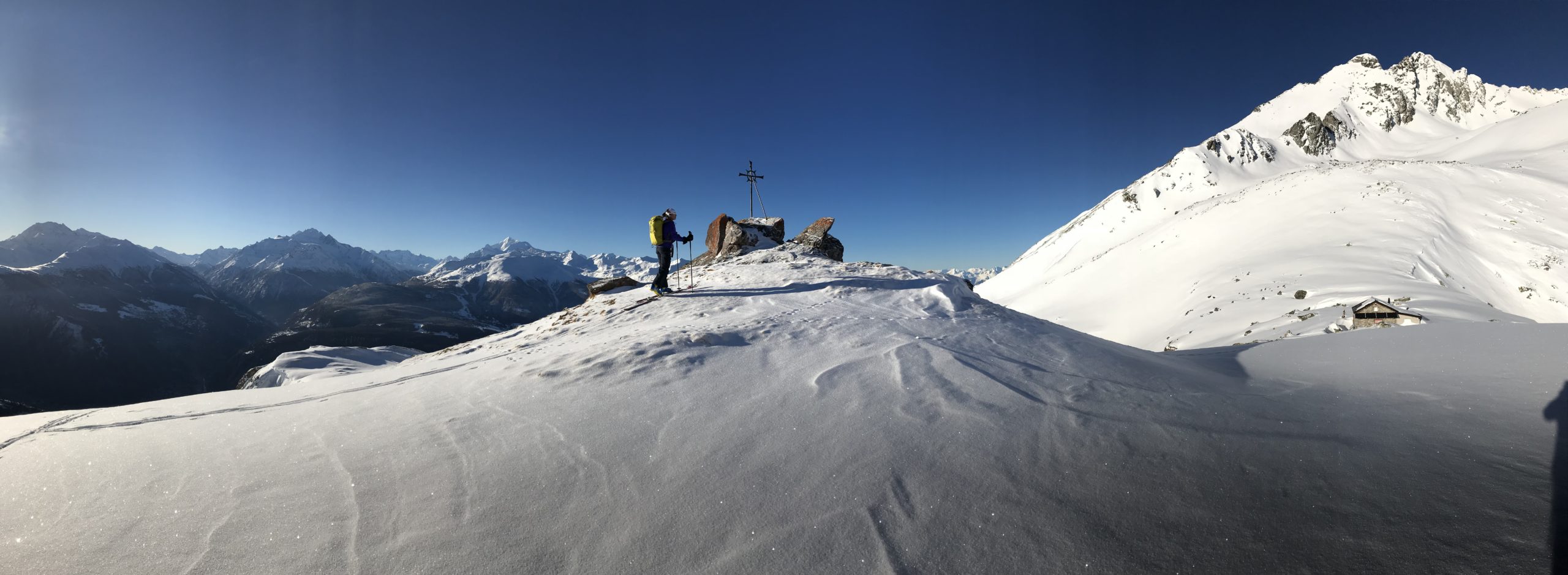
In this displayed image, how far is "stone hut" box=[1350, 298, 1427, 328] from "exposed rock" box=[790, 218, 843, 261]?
1916 cm

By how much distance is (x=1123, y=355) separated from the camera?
702 cm

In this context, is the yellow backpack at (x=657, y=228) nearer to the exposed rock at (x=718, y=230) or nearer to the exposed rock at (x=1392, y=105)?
the exposed rock at (x=718, y=230)

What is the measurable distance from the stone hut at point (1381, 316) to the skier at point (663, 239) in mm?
24365

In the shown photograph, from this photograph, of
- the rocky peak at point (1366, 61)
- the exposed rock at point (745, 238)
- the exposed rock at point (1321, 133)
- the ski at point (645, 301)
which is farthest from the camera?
the rocky peak at point (1366, 61)

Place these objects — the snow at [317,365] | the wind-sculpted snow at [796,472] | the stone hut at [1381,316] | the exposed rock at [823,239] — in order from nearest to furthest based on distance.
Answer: the wind-sculpted snow at [796,472]
the snow at [317,365]
the stone hut at [1381,316]
the exposed rock at [823,239]

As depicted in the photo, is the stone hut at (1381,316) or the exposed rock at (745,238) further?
the exposed rock at (745,238)

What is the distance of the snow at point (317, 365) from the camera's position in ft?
32.0

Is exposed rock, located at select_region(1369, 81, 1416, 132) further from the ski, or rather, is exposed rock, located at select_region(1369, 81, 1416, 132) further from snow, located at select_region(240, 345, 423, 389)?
snow, located at select_region(240, 345, 423, 389)

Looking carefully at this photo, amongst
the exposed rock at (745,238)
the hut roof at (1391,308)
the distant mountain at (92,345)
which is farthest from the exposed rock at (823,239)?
the distant mountain at (92,345)

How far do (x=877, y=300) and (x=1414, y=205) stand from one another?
58.8 metres

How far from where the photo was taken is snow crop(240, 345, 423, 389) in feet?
32.0

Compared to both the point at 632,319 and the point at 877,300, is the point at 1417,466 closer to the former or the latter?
the point at 877,300

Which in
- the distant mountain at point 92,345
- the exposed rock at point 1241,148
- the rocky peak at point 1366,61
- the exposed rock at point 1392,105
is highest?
the rocky peak at point 1366,61

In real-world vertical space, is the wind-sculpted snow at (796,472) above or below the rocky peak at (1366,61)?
below
